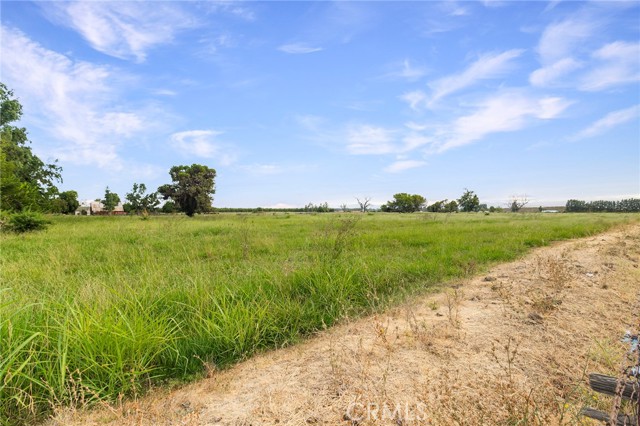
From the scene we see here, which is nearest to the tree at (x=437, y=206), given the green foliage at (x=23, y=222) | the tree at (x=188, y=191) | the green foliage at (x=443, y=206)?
the green foliage at (x=443, y=206)

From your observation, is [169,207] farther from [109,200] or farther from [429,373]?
[429,373]

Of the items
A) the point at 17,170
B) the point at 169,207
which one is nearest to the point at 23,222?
the point at 17,170

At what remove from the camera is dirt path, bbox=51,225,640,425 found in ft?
8.39

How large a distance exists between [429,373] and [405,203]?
302ft

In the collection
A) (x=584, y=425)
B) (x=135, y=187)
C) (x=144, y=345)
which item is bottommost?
(x=584, y=425)

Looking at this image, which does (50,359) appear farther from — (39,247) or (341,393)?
(39,247)

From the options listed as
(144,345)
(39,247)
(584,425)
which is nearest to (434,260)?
(584,425)

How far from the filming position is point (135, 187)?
55000 millimetres

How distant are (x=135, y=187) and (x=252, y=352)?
59846 millimetres

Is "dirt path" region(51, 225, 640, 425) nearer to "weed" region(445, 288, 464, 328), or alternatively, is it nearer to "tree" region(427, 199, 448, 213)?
"weed" region(445, 288, 464, 328)

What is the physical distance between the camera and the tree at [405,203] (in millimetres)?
87844

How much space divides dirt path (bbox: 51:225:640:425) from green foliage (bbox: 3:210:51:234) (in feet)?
65.0

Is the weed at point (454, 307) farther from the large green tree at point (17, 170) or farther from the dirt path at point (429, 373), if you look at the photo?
the large green tree at point (17, 170)

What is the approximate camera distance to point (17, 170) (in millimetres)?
29156
